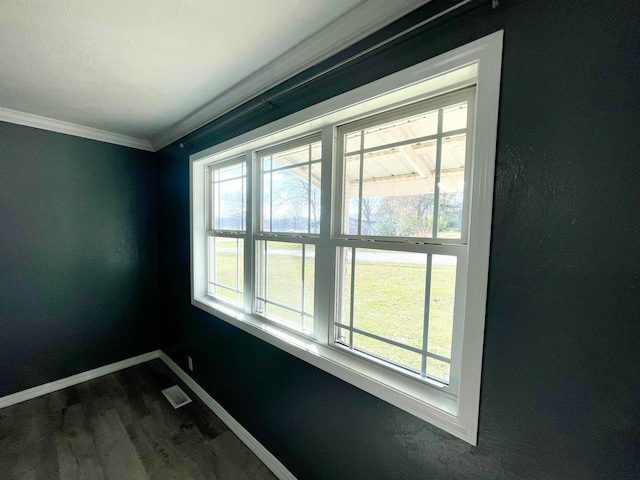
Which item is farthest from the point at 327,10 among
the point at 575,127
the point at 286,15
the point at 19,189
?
the point at 19,189

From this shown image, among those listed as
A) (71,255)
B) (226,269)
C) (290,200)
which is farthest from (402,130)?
(71,255)

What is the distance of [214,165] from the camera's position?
246 cm

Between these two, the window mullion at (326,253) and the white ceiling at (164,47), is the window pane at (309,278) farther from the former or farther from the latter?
the white ceiling at (164,47)

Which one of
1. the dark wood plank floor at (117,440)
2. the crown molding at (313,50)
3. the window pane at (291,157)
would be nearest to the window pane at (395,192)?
the window pane at (291,157)

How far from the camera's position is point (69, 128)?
8.13 feet

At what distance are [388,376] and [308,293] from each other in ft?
2.19

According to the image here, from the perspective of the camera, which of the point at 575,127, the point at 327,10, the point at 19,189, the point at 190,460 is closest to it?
the point at 575,127

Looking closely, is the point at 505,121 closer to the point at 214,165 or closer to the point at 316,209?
the point at 316,209

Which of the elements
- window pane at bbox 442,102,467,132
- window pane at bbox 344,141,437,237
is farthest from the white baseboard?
window pane at bbox 442,102,467,132

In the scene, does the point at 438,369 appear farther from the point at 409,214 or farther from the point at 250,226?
the point at 250,226

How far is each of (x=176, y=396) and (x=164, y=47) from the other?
2706 mm

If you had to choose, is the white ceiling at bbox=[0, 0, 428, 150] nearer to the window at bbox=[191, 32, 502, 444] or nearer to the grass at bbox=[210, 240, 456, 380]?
the window at bbox=[191, 32, 502, 444]

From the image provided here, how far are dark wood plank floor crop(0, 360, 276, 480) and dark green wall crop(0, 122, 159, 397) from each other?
0.43 m

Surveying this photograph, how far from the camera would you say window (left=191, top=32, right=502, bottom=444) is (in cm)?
92
